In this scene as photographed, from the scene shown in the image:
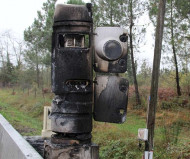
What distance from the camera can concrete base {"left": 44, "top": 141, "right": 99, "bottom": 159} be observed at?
208 centimetres

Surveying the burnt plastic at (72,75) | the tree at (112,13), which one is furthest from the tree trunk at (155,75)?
the tree at (112,13)

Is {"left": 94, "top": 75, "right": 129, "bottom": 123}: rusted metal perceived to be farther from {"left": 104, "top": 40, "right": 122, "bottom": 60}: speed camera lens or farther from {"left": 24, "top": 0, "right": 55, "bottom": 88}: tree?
{"left": 24, "top": 0, "right": 55, "bottom": 88}: tree

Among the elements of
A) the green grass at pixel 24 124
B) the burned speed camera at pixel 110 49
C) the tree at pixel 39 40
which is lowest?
the green grass at pixel 24 124

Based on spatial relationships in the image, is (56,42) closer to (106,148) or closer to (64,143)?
(64,143)

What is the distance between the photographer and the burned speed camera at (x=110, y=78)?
2162 millimetres

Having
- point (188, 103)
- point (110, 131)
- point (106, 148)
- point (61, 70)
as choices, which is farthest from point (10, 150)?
point (188, 103)

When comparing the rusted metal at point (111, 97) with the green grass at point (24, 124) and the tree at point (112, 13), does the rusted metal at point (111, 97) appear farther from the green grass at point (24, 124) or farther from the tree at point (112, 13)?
the tree at point (112, 13)

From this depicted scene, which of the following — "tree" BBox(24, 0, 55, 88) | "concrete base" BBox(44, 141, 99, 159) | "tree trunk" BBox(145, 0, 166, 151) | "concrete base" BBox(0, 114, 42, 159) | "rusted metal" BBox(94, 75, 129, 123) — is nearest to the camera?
"concrete base" BBox(44, 141, 99, 159)

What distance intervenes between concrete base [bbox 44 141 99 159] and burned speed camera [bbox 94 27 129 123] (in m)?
0.27

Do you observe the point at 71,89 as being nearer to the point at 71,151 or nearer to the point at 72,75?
the point at 72,75

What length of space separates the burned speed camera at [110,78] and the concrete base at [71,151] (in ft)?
0.89

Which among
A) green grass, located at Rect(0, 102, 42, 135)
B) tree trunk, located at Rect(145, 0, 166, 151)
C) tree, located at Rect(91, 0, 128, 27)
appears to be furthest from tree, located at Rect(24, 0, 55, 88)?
tree trunk, located at Rect(145, 0, 166, 151)

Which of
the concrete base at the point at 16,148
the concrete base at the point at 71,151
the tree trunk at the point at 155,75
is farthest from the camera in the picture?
the tree trunk at the point at 155,75

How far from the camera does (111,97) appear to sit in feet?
7.24
